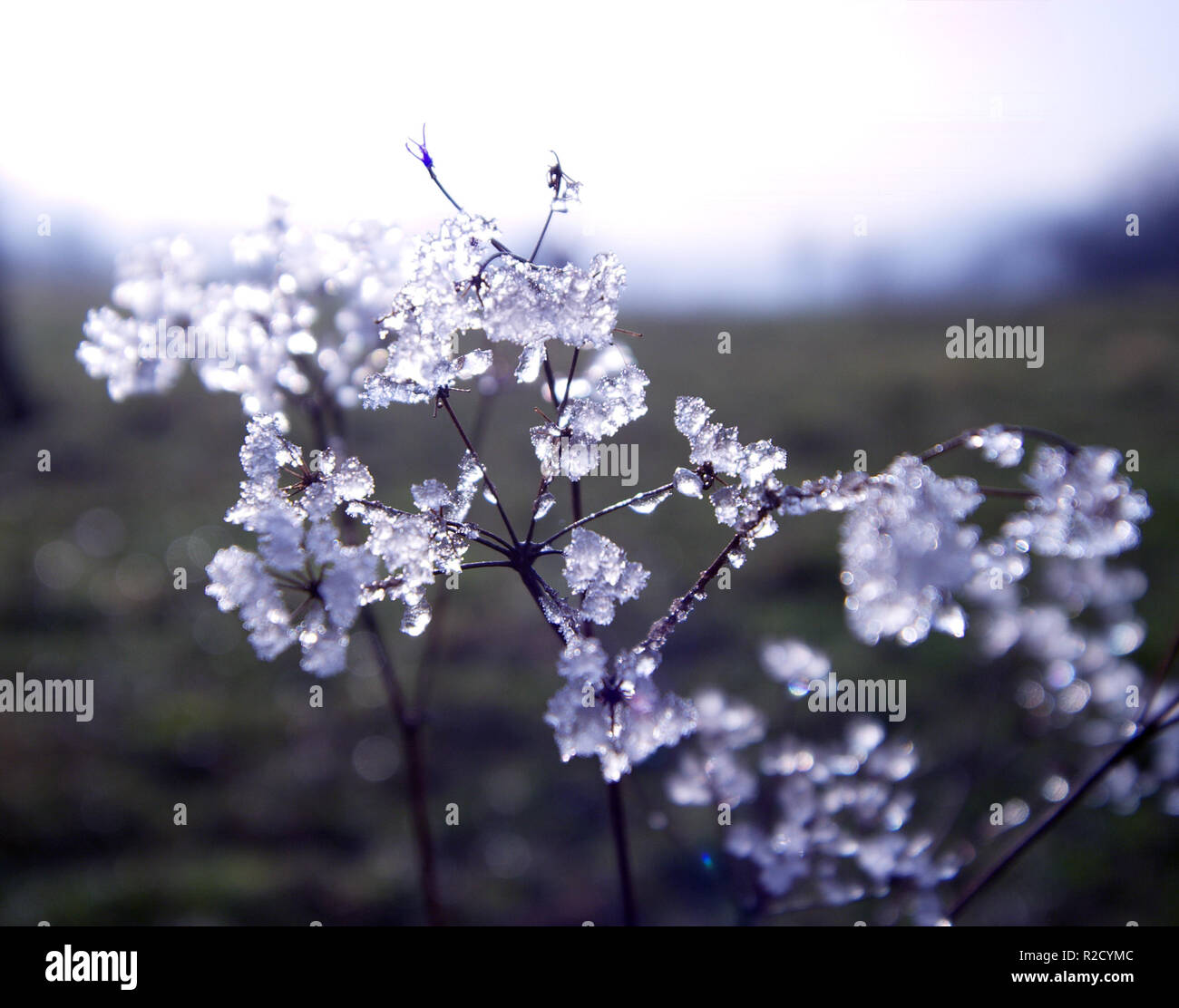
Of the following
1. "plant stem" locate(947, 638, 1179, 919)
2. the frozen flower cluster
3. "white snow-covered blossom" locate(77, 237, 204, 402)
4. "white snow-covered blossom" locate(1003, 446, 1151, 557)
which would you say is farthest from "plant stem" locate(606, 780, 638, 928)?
"white snow-covered blossom" locate(77, 237, 204, 402)

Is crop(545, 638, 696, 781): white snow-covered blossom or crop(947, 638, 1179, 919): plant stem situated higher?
crop(545, 638, 696, 781): white snow-covered blossom

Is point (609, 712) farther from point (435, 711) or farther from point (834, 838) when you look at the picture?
point (435, 711)

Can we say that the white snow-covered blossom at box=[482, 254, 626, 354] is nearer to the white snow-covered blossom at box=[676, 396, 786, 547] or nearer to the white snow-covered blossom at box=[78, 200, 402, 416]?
the white snow-covered blossom at box=[676, 396, 786, 547]

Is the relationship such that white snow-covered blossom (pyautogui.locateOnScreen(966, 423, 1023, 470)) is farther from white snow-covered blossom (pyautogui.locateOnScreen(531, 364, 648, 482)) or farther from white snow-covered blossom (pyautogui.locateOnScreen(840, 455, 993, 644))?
white snow-covered blossom (pyautogui.locateOnScreen(531, 364, 648, 482))

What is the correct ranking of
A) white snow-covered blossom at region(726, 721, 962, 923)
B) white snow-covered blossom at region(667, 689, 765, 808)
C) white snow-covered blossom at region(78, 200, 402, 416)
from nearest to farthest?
1. white snow-covered blossom at region(78, 200, 402, 416)
2. white snow-covered blossom at region(726, 721, 962, 923)
3. white snow-covered blossom at region(667, 689, 765, 808)

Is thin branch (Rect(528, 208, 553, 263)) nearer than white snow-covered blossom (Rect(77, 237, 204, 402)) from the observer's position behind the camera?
Yes

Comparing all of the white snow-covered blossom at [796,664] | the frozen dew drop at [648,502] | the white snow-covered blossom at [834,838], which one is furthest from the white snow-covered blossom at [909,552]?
the white snow-covered blossom at [796,664]

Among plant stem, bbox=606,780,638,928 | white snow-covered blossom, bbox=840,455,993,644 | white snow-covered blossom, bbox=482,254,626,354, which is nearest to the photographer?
white snow-covered blossom, bbox=840,455,993,644

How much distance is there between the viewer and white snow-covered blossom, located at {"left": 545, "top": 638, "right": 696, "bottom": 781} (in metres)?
0.87

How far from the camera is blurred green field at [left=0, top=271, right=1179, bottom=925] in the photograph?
8.55ft

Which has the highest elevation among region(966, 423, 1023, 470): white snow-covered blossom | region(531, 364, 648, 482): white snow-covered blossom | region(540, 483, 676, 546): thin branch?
region(531, 364, 648, 482): white snow-covered blossom

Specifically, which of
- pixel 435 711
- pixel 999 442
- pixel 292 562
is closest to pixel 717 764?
pixel 999 442

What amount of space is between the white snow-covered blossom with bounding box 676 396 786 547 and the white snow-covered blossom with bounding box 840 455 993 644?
0.34ft

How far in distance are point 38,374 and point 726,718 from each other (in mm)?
8019
